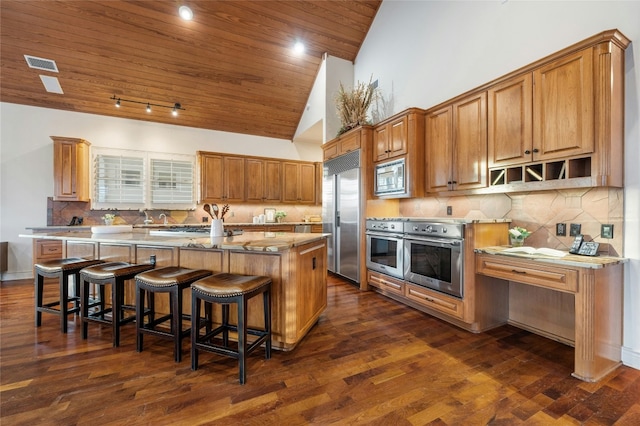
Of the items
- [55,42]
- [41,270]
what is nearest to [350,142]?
[41,270]

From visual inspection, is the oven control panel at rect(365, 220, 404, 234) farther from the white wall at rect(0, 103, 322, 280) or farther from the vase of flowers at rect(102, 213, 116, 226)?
the white wall at rect(0, 103, 322, 280)

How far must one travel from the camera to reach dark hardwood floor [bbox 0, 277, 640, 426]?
1.58 m

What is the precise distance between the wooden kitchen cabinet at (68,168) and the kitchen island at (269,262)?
8.28 ft

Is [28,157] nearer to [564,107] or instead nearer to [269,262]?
[269,262]

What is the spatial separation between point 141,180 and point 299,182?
329 cm

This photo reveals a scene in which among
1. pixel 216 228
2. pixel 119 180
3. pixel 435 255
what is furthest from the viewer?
pixel 119 180

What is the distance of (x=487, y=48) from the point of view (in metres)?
3.06

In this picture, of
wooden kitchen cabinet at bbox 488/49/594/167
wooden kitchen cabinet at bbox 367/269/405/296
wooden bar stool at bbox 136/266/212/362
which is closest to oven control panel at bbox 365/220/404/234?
wooden kitchen cabinet at bbox 367/269/405/296

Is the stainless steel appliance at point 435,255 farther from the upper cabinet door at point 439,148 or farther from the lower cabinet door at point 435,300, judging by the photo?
the upper cabinet door at point 439,148

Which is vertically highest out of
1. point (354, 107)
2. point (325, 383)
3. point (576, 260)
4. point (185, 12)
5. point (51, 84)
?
point (185, 12)

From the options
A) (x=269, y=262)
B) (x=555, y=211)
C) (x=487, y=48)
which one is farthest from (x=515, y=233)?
(x=269, y=262)

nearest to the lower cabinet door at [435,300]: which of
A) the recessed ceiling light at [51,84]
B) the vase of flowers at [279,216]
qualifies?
the vase of flowers at [279,216]

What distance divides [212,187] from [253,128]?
1.61 metres

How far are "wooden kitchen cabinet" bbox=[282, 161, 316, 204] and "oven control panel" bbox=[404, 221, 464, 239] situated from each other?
3.82 meters
